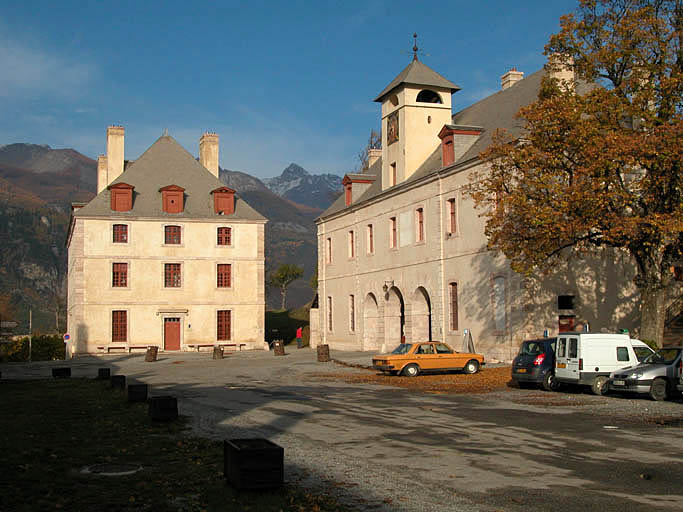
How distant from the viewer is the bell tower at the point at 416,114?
4441 centimetres

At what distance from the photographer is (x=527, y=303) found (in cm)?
3300

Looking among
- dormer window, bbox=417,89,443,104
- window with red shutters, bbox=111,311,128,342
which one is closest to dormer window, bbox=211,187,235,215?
window with red shutters, bbox=111,311,128,342

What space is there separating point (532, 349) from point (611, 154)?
22.1ft

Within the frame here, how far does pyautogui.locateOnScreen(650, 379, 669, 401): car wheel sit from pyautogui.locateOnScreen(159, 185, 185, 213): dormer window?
3989 cm

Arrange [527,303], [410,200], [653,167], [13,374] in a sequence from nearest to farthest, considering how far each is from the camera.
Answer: [653,167], [527,303], [13,374], [410,200]

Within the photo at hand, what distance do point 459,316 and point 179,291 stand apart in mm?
23264

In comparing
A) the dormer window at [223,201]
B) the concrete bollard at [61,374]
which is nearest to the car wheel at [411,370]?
the concrete bollard at [61,374]

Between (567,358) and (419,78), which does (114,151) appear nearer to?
(419,78)

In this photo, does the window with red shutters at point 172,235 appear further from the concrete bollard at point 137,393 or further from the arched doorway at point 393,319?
the concrete bollard at point 137,393

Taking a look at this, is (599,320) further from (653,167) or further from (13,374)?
(13,374)

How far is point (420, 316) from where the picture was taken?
139ft

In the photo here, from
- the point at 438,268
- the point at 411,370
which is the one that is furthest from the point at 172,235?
the point at 411,370

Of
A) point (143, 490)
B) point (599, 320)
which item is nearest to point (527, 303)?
point (599, 320)

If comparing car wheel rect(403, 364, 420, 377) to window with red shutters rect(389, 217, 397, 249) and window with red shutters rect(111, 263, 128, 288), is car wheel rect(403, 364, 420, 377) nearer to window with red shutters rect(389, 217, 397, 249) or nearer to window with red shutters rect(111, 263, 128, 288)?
window with red shutters rect(389, 217, 397, 249)
